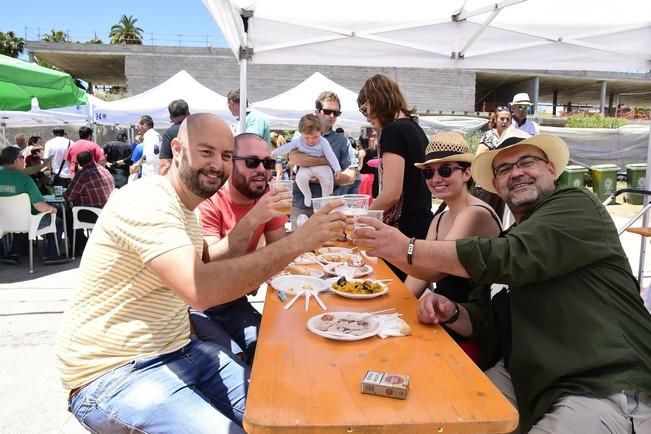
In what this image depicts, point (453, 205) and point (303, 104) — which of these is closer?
point (453, 205)

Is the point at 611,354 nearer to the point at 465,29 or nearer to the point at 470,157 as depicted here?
the point at 470,157

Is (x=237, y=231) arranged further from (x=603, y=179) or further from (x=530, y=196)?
(x=603, y=179)

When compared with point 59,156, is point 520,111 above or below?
above

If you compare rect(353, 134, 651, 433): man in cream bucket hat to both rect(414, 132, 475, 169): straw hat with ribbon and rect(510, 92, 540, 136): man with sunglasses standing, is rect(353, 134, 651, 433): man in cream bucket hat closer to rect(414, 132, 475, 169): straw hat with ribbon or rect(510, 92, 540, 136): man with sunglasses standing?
rect(414, 132, 475, 169): straw hat with ribbon

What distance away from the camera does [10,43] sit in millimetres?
47031

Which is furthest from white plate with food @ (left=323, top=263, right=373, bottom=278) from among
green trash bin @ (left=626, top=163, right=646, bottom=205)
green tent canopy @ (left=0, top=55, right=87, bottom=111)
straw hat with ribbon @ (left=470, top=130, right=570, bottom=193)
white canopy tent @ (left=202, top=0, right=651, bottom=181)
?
green trash bin @ (left=626, top=163, right=646, bottom=205)

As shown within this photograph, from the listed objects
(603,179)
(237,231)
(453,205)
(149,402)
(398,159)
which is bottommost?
(149,402)

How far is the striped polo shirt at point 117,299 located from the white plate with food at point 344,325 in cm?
54

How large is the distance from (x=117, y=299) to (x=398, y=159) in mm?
2040

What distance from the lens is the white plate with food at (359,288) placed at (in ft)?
7.05

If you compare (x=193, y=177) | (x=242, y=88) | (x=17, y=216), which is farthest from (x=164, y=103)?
(x=193, y=177)

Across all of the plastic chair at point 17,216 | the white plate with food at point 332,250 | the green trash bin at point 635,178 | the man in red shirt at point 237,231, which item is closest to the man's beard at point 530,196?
the man in red shirt at point 237,231

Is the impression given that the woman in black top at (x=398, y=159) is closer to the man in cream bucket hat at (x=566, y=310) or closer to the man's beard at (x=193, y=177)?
the man in cream bucket hat at (x=566, y=310)

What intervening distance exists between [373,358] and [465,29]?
14.2 feet
